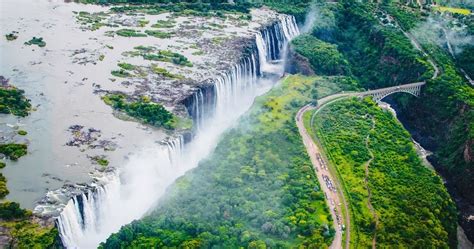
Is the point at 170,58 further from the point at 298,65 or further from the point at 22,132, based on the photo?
the point at 22,132

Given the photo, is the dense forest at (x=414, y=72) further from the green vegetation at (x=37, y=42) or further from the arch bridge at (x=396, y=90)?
the green vegetation at (x=37, y=42)

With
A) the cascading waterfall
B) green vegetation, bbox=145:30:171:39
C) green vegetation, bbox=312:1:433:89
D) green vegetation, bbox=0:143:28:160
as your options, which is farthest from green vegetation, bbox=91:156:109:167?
green vegetation, bbox=312:1:433:89

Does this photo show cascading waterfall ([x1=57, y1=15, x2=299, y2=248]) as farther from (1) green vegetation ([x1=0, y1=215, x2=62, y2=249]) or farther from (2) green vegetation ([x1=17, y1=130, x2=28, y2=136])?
(2) green vegetation ([x1=17, y1=130, x2=28, y2=136])

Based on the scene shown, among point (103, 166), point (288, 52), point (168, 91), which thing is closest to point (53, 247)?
point (103, 166)

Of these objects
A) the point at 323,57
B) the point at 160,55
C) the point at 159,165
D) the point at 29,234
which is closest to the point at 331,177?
the point at 159,165

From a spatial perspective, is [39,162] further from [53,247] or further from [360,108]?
[360,108]

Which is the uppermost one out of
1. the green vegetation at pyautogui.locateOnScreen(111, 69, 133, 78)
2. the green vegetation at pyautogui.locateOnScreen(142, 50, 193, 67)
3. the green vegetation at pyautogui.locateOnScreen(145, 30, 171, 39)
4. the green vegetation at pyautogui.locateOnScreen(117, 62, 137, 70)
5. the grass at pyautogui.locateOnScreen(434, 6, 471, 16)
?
the grass at pyautogui.locateOnScreen(434, 6, 471, 16)

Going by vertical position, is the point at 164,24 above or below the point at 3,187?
above
